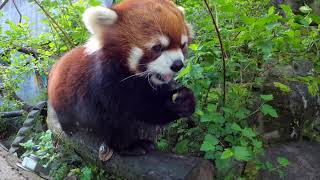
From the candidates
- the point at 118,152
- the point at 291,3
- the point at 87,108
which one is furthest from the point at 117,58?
the point at 291,3

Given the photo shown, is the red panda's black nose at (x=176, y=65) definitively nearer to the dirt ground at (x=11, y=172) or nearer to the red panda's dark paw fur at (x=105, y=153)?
the red panda's dark paw fur at (x=105, y=153)

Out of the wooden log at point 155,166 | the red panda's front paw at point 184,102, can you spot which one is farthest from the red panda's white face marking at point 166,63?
the wooden log at point 155,166

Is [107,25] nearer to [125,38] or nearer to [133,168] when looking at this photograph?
[125,38]

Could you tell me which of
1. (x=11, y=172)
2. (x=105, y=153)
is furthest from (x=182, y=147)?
(x=11, y=172)

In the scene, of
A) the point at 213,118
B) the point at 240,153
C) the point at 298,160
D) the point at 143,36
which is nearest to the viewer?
the point at 240,153

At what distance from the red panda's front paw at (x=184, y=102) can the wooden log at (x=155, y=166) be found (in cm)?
26

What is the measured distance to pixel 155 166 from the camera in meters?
2.16

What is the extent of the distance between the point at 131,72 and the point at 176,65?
0.27 metres

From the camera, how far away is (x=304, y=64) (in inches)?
144

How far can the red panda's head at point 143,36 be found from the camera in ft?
6.78

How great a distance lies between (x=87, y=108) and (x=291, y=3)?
10.9ft

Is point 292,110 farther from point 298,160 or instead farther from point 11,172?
point 11,172

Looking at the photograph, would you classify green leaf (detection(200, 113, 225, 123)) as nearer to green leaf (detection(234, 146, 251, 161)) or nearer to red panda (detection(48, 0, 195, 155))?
red panda (detection(48, 0, 195, 155))

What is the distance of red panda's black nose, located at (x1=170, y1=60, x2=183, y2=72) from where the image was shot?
6.72 ft
